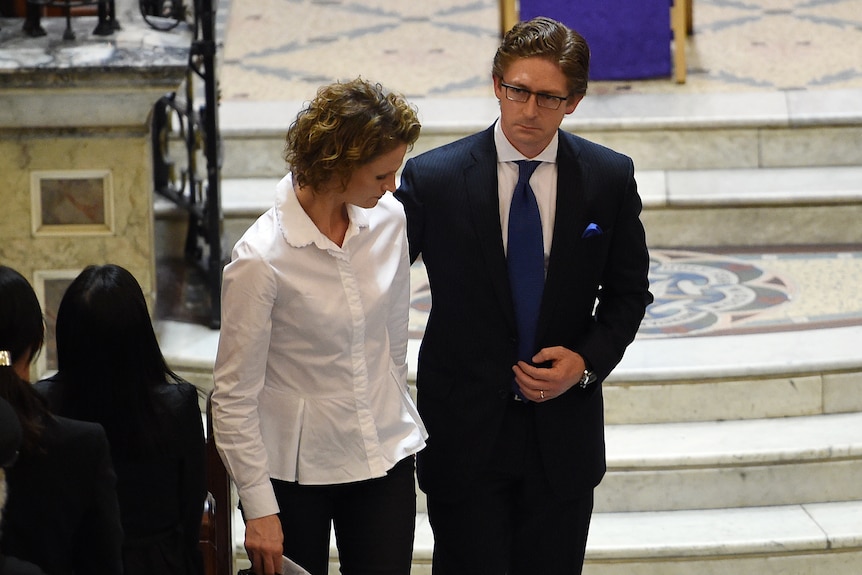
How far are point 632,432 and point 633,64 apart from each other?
3.25 m

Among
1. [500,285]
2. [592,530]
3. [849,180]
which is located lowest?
[592,530]

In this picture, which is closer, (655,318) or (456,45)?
(655,318)

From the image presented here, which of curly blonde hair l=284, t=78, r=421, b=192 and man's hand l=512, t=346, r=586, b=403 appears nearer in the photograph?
curly blonde hair l=284, t=78, r=421, b=192

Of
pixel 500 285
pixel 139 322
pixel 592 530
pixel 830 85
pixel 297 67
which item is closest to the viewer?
pixel 139 322

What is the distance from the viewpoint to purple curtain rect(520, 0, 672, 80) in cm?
683

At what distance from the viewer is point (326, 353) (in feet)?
7.79

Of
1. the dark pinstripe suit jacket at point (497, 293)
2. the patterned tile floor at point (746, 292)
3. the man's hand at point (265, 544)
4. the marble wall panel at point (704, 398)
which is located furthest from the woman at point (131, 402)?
the patterned tile floor at point (746, 292)

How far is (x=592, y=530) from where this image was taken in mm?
3967

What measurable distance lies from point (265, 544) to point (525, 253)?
761mm

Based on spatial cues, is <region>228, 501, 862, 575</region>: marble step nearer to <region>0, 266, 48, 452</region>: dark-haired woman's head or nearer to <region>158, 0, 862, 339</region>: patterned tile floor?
<region>158, 0, 862, 339</region>: patterned tile floor

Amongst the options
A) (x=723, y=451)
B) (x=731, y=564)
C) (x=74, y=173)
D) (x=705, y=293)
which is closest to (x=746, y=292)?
(x=705, y=293)

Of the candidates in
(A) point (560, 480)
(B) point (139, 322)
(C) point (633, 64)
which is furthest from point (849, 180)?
(B) point (139, 322)

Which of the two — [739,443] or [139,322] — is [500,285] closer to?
[139,322]

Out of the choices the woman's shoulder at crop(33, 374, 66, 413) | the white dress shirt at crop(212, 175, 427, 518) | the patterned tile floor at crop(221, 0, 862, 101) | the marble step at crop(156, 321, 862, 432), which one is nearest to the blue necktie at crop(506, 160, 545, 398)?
the white dress shirt at crop(212, 175, 427, 518)
